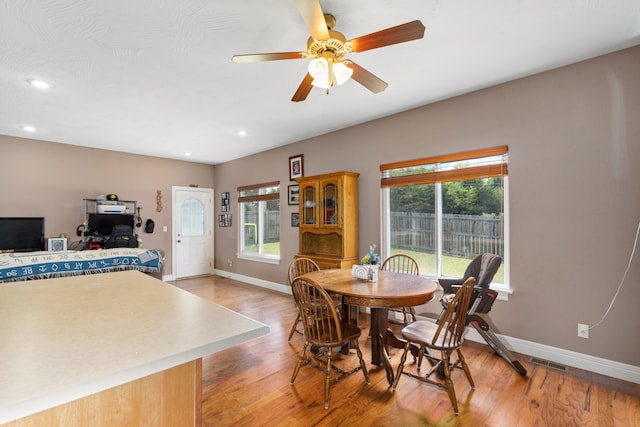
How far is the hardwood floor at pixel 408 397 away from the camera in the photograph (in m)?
1.94

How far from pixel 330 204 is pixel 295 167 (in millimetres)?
1314

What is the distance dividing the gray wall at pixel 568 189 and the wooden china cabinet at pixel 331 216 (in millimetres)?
1281

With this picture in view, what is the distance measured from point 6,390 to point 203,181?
6.63m

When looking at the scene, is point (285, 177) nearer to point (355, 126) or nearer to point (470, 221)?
point (355, 126)

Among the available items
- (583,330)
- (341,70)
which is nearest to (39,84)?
(341,70)

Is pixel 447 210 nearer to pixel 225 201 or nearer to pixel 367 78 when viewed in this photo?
pixel 367 78

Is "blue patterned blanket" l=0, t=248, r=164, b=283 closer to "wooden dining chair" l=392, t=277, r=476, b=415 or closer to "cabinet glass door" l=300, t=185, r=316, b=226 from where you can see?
"cabinet glass door" l=300, t=185, r=316, b=226

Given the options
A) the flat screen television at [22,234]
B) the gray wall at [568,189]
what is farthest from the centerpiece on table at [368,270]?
the flat screen television at [22,234]

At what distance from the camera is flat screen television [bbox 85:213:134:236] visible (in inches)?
205

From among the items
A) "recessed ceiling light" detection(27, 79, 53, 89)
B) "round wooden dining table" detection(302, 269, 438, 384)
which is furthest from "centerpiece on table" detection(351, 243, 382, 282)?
"recessed ceiling light" detection(27, 79, 53, 89)

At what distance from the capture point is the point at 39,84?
115 inches

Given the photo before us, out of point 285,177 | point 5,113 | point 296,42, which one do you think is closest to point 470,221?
point 296,42

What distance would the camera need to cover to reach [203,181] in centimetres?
688

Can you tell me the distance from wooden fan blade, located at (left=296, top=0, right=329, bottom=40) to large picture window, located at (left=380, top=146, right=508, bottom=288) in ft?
6.99
